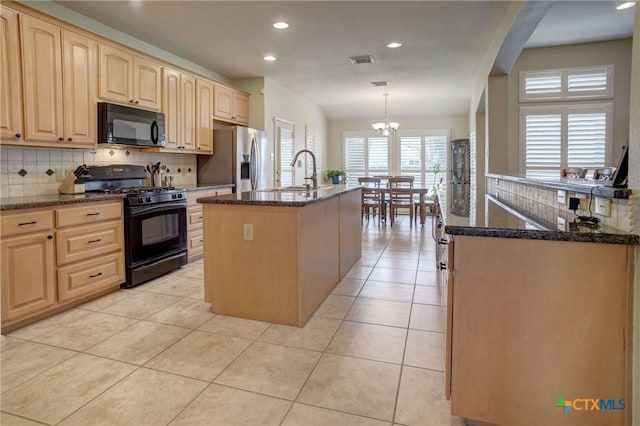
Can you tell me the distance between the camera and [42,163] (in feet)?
10.8

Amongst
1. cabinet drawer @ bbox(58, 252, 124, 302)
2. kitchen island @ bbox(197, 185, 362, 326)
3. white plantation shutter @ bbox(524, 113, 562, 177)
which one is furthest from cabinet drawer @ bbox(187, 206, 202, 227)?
white plantation shutter @ bbox(524, 113, 562, 177)

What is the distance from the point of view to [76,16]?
350cm

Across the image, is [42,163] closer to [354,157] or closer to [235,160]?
[235,160]

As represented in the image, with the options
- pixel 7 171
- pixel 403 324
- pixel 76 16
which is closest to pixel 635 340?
pixel 403 324

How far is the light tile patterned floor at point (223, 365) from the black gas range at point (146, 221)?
15.5 inches

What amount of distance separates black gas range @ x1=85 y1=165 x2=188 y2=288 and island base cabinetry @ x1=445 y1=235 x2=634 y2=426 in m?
2.92

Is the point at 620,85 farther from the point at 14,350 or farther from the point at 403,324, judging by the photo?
the point at 14,350

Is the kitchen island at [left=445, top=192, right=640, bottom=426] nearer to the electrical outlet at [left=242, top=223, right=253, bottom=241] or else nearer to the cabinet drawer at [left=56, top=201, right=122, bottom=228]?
the electrical outlet at [left=242, top=223, right=253, bottom=241]

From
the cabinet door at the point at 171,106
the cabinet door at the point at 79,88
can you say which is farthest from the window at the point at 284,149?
the cabinet door at the point at 79,88

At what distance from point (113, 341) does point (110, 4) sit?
9.30ft

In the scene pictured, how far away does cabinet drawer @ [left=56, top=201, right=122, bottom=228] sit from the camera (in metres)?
2.85

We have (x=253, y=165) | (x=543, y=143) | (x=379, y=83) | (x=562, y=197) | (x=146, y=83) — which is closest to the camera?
(x=562, y=197)

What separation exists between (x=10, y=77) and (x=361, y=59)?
370 centimetres

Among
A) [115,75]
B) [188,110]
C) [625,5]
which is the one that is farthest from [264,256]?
[625,5]
